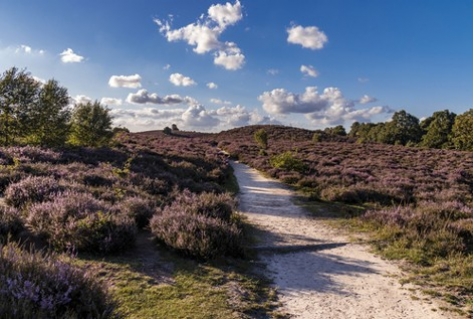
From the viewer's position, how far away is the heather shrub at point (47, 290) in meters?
3.25

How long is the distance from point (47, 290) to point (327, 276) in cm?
554

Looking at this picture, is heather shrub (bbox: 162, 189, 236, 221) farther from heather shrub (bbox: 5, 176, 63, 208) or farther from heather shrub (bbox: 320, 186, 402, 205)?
heather shrub (bbox: 320, 186, 402, 205)

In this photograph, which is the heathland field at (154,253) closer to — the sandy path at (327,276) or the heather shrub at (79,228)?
the heather shrub at (79,228)

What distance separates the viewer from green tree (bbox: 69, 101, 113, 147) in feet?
119

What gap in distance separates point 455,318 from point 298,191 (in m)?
13.6

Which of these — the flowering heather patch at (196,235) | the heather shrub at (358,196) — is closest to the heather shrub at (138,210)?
the flowering heather patch at (196,235)

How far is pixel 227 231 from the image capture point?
325 inches

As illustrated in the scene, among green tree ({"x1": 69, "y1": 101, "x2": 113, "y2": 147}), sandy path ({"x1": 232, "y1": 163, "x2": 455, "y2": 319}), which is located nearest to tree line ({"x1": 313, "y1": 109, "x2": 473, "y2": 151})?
green tree ({"x1": 69, "y1": 101, "x2": 113, "y2": 147})

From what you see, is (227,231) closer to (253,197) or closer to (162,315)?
(162,315)

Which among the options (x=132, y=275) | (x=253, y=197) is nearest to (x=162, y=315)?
(x=132, y=275)

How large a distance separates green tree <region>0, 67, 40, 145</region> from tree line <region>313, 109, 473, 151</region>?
5264cm

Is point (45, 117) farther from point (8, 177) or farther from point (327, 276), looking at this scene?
point (327, 276)

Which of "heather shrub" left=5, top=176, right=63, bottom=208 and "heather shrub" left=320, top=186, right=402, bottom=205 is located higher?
"heather shrub" left=320, top=186, right=402, bottom=205

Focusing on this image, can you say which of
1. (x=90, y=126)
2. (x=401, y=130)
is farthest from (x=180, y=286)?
(x=401, y=130)
